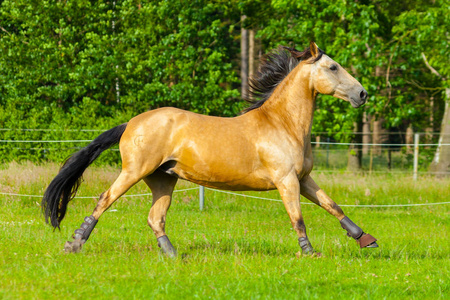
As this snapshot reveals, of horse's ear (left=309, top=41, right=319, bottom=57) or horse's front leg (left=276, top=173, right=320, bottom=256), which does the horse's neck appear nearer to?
horse's ear (left=309, top=41, right=319, bottom=57)

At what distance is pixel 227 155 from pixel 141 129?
95 cm

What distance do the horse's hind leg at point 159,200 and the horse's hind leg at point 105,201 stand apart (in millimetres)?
490

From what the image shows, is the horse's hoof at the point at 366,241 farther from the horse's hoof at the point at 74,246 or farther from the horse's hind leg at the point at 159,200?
the horse's hoof at the point at 74,246

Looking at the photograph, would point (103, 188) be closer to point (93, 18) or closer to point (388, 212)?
point (388, 212)

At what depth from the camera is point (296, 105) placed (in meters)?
6.33

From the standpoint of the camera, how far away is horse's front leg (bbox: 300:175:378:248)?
6.21 metres

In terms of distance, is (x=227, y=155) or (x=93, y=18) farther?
(x=93, y=18)

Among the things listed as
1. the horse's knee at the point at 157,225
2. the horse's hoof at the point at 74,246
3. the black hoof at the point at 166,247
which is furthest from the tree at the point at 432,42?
the horse's hoof at the point at 74,246

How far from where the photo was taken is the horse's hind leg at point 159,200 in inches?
250

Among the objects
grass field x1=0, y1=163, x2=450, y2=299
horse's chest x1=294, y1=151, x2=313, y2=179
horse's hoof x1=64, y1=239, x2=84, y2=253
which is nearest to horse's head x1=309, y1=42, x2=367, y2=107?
horse's chest x1=294, y1=151, x2=313, y2=179

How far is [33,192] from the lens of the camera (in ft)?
35.7

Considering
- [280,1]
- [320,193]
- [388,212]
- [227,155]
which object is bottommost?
[388,212]

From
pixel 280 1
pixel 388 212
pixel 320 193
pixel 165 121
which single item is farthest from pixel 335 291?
pixel 280 1

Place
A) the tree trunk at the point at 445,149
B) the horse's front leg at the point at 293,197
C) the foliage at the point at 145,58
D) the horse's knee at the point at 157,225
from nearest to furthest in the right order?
1. the horse's front leg at the point at 293,197
2. the horse's knee at the point at 157,225
3. the foliage at the point at 145,58
4. the tree trunk at the point at 445,149
